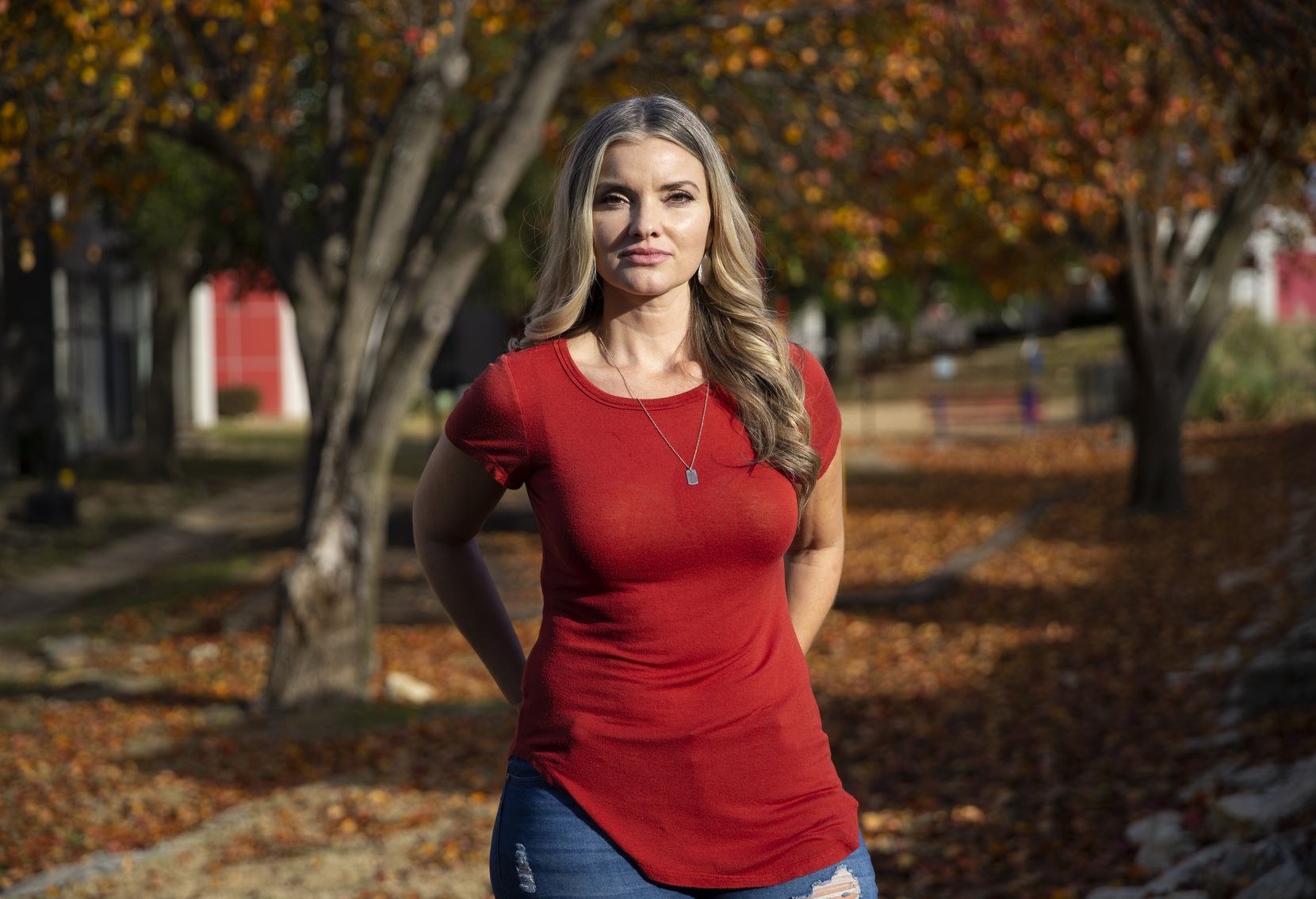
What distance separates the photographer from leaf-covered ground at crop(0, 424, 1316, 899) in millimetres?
6047

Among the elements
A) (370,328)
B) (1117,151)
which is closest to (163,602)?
(370,328)

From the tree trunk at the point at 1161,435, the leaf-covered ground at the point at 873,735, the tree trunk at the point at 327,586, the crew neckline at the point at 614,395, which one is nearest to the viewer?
the crew neckline at the point at 614,395

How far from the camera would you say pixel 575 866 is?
7.63 ft

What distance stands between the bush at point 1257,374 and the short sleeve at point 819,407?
958 inches

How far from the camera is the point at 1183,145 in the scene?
1516 centimetres

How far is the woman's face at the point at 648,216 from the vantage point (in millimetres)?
2471

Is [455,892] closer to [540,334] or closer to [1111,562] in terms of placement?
[540,334]

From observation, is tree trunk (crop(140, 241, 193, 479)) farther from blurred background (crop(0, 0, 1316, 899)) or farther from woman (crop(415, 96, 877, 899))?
woman (crop(415, 96, 877, 899))

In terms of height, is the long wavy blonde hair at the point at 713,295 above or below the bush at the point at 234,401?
above

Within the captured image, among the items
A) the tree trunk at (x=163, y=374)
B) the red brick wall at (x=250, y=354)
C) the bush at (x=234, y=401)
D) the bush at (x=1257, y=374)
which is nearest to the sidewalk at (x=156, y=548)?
the tree trunk at (x=163, y=374)

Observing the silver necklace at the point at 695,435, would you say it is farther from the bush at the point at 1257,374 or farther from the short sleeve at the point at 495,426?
the bush at the point at 1257,374

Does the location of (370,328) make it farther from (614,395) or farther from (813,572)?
(614,395)

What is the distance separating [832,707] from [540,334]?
6.41 m

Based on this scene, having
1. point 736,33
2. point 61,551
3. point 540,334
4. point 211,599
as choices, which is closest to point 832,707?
point 736,33
